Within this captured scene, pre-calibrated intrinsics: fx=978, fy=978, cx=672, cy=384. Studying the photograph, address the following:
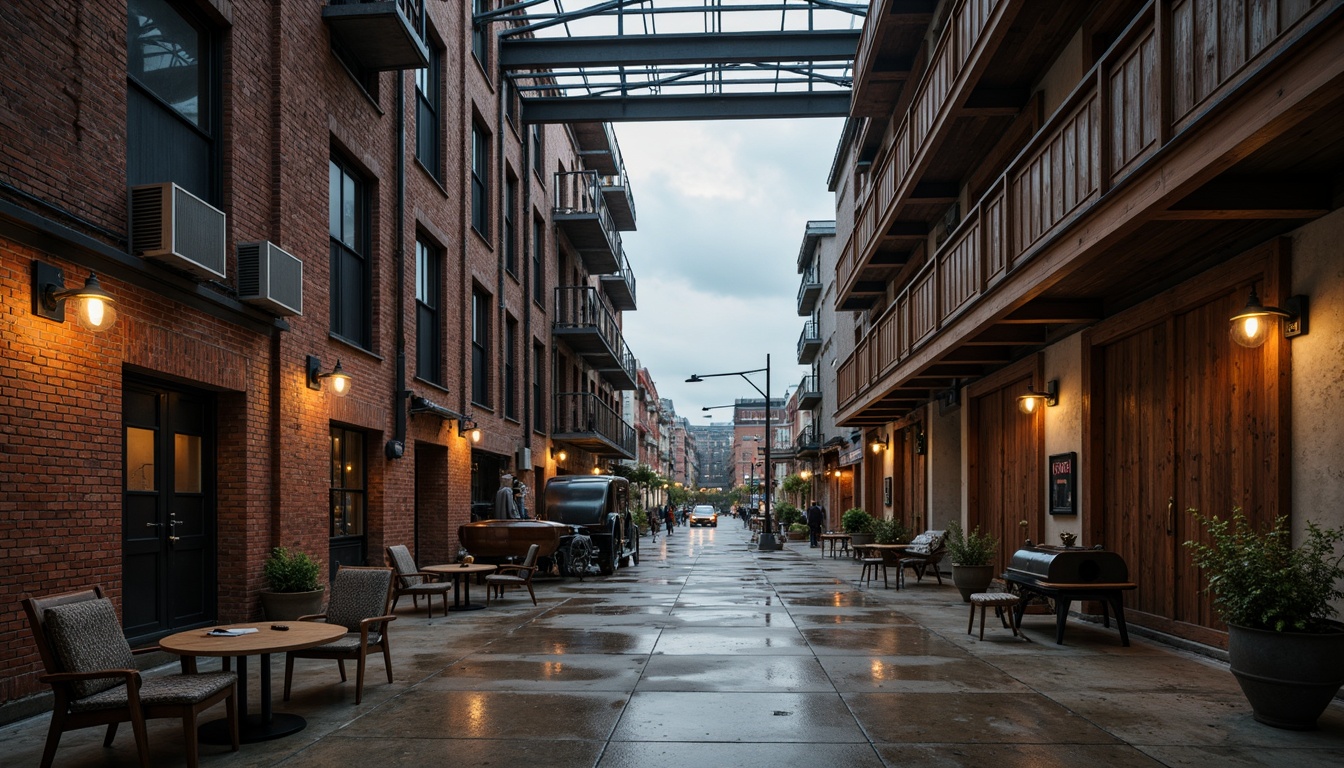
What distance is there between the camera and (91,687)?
229 inches

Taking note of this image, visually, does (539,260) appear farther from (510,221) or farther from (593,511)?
(593,511)

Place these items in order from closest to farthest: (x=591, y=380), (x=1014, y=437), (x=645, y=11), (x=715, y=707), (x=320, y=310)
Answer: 1. (x=715, y=707)
2. (x=320, y=310)
3. (x=1014, y=437)
4. (x=645, y=11)
5. (x=591, y=380)

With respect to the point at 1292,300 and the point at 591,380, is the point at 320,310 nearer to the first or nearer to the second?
the point at 1292,300

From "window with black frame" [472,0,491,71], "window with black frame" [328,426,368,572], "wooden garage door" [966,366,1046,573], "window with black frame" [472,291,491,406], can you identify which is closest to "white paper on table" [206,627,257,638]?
"window with black frame" [328,426,368,572]

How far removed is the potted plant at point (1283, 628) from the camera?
6.52m

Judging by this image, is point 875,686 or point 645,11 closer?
point 875,686

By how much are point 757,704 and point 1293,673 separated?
3.67 m

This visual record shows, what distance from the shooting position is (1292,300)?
7.97 metres

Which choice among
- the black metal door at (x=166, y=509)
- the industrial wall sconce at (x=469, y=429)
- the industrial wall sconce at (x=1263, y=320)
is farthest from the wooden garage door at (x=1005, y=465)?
the black metal door at (x=166, y=509)

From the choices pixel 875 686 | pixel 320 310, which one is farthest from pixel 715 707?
pixel 320 310

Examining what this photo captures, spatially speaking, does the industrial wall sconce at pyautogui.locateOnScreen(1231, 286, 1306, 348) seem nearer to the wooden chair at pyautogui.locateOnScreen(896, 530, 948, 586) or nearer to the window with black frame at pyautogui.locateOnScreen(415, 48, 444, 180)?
the wooden chair at pyautogui.locateOnScreen(896, 530, 948, 586)

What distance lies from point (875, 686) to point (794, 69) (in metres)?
17.1

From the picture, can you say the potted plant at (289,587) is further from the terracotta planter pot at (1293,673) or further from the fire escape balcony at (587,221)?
the fire escape balcony at (587,221)

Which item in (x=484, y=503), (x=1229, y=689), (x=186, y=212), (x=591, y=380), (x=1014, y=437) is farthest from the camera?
(x=591, y=380)
